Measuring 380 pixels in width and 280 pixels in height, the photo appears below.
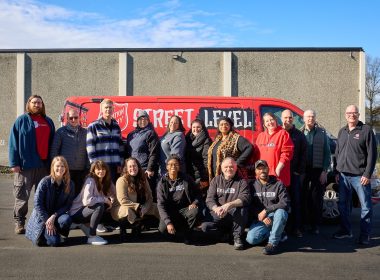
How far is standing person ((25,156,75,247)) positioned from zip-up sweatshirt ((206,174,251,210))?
193 centimetres

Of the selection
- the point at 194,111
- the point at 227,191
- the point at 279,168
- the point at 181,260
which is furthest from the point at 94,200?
the point at 279,168

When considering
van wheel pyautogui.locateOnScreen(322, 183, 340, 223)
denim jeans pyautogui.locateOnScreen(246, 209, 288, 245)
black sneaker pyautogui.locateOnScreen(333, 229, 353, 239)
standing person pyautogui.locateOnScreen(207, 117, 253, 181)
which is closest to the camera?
denim jeans pyautogui.locateOnScreen(246, 209, 288, 245)

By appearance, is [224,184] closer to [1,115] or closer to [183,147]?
[183,147]

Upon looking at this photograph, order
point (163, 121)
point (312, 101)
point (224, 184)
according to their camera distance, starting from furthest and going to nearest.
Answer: point (312, 101), point (163, 121), point (224, 184)

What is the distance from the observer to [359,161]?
20.2 ft

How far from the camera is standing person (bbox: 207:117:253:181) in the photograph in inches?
249

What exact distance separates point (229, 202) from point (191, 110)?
7.40ft

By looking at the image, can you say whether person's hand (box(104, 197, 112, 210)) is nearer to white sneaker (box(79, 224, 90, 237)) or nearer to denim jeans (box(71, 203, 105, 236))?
denim jeans (box(71, 203, 105, 236))

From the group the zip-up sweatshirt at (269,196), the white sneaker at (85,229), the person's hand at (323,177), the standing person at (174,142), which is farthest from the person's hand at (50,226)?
the person's hand at (323,177)

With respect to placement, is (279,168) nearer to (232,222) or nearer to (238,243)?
(232,222)

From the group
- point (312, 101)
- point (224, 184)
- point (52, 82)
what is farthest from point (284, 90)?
point (224, 184)

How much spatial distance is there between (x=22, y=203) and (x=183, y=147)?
8.24 feet

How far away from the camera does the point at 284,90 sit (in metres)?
20.3

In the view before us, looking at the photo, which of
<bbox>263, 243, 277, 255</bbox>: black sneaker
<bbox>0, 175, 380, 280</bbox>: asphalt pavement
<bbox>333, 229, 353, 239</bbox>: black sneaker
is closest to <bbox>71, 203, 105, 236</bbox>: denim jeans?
<bbox>0, 175, 380, 280</bbox>: asphalt pavement
